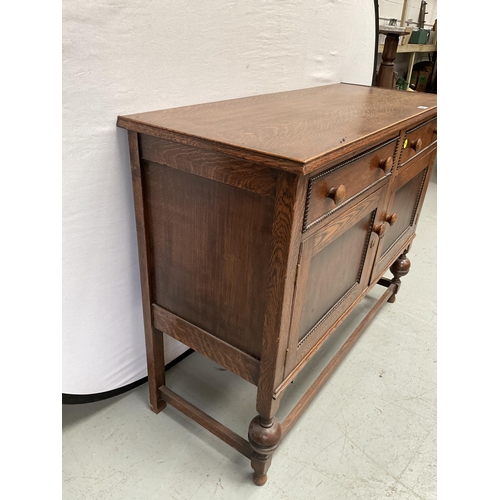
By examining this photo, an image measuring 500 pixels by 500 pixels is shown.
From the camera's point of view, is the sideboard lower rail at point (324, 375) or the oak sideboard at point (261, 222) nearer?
the oak sideboard at point (261, 222)

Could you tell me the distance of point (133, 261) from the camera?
1.21 meters

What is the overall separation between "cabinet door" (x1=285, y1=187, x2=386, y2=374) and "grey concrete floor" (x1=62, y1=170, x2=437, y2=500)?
379 millimetres

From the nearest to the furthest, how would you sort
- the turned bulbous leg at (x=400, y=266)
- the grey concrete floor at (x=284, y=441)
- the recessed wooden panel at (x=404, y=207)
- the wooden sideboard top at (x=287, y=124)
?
the wooden sideboard top at (x=287, y=124) → the grey concrete floor at (x=284, y=441) → the recessed wooden panel at (x=404, y=207) → the turned bulbous leg at (x=400, y=266)

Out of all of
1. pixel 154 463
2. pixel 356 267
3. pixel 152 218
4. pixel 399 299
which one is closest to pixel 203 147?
pixel 152 218

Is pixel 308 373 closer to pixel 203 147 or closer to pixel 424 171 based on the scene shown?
pixel 424 171

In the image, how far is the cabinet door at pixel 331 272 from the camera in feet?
3.12

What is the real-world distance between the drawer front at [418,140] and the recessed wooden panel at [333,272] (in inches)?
9.3

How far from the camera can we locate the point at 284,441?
1310 millimetres

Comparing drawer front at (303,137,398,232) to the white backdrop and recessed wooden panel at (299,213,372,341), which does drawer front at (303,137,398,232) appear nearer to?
recessed wooden panel at (299,213,372,341)

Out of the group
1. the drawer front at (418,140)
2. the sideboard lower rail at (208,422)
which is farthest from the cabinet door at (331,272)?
the sideboard lower rail at (208,422)

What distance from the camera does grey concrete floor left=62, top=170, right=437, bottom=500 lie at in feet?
3.81

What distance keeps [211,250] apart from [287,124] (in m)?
0.35

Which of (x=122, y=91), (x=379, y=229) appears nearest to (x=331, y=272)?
(x=379, y=229)

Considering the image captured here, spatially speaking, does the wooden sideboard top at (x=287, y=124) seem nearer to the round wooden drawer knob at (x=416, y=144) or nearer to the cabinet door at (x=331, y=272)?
the round wooden drawer knob at (x=416, y=144)
